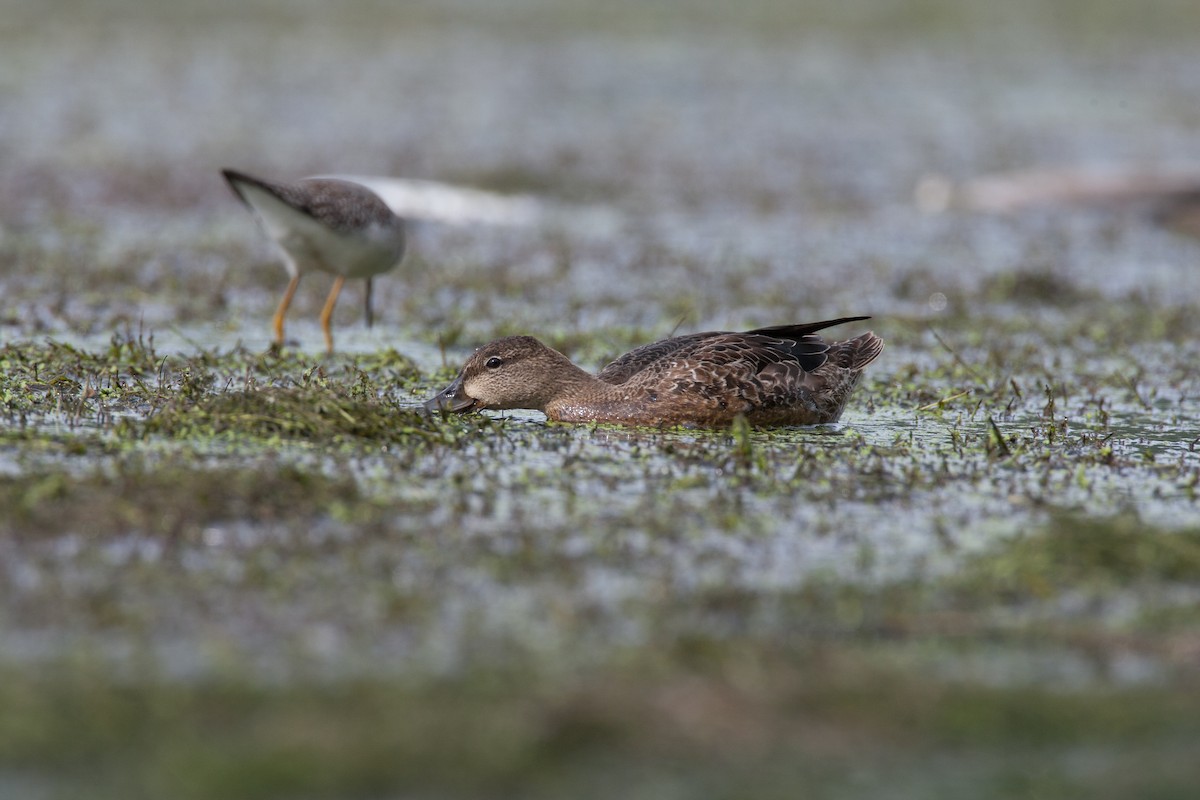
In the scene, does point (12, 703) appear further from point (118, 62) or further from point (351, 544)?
point (118, 62)

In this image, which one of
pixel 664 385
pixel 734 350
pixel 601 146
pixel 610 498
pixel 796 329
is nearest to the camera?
pixel 610 498

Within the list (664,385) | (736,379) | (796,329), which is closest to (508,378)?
(664,385)

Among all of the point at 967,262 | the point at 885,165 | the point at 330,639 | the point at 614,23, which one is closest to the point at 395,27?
the point at 614,23

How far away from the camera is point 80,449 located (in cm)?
617

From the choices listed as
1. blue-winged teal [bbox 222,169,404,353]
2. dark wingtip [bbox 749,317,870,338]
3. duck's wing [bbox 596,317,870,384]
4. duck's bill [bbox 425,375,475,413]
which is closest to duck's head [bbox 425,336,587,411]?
duck's bill [bbox 425,375,475,413]

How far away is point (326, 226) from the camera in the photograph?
8.50 metres

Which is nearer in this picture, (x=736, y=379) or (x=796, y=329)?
(x=736, y=379)

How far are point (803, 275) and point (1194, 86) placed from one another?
1349cm

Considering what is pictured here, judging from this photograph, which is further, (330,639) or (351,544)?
(351,544)

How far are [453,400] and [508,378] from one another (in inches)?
10.4

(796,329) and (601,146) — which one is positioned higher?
(601,146)

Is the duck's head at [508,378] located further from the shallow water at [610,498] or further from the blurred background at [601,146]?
the blurred background at [601,146]

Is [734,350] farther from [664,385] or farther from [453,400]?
[453,400]

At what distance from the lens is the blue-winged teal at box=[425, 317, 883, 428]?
23.6 ft
